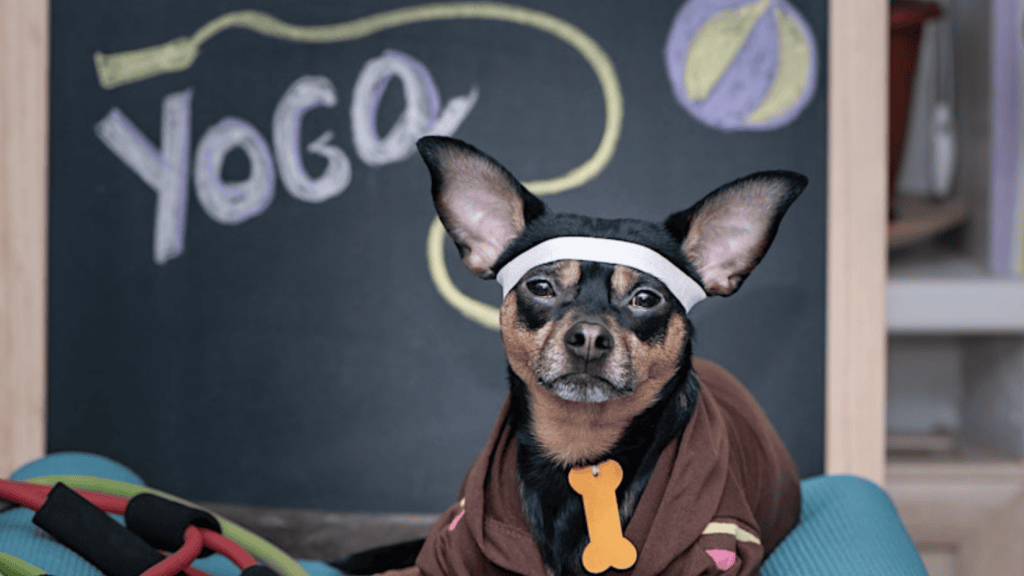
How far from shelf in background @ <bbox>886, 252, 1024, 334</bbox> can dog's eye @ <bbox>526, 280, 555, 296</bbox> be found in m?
1.01

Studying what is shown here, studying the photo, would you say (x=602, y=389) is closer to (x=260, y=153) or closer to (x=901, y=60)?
(x=260, y=153)

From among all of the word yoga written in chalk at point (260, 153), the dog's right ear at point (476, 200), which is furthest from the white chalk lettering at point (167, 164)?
the dog's right ear at point (476, 200)

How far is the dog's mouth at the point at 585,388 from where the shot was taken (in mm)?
824

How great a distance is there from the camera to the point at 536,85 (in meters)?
1.48

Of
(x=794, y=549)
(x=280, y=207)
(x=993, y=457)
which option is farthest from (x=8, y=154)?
(x=993, y=457)

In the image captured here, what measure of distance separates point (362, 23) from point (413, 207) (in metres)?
0.36

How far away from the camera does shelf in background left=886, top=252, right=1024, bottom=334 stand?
1580 millimetres

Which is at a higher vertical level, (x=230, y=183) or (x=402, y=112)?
(x=402, y=112)

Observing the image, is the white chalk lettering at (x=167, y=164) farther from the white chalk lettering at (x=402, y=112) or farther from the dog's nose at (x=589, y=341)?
the dog's nose at (x=589, y=341)

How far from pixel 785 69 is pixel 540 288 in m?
0.86

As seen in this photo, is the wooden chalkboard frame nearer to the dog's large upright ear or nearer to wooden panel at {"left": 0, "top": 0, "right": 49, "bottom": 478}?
the dog's large upright ear

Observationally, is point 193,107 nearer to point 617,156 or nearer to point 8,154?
point 8,154

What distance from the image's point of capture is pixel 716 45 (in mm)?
1455

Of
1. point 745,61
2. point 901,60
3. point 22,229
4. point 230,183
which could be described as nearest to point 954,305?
point 901,60
